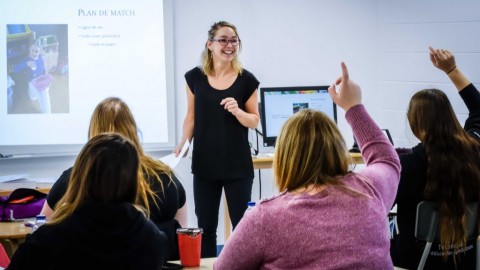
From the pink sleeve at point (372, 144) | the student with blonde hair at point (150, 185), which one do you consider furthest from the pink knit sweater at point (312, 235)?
the student with blonde hair at point (150, 185)

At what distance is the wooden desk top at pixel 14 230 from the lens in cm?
311

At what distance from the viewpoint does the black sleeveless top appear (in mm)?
4082

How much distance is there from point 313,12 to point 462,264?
2984mm

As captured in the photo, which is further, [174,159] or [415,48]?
[415,48]

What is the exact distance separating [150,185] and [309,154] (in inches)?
36.7

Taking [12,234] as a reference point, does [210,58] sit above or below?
above

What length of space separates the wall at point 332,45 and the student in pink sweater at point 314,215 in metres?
3.19

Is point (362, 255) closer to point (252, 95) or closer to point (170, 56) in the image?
point (252, 95)

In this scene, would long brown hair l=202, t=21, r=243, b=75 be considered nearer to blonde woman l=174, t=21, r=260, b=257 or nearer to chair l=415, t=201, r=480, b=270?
blonde woman l=174, t=21, r=260, b=257

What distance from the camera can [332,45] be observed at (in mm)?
5676

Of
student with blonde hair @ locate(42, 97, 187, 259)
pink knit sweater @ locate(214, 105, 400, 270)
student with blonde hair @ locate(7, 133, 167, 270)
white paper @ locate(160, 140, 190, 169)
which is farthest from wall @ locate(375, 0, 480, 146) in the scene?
student with blonde hair @ locate(7, 133, 167, 270)

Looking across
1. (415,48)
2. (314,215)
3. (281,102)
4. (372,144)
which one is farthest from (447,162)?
(415,48)

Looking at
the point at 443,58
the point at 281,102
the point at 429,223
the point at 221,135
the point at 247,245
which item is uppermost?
the point at 443,58

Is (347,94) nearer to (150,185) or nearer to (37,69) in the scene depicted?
(150,185)
